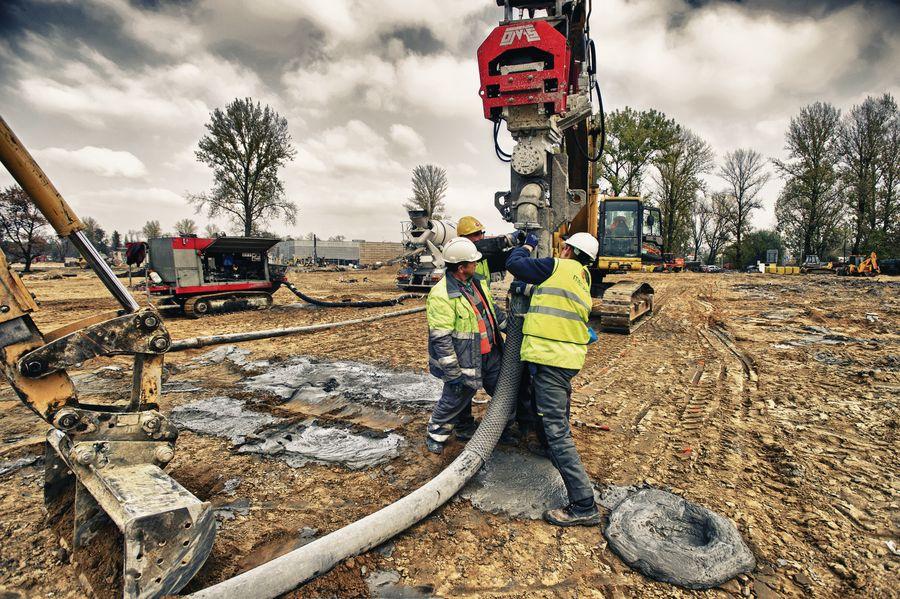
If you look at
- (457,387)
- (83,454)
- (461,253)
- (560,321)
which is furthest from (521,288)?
(83,454)

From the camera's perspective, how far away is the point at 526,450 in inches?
163

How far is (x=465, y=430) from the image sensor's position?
445cm

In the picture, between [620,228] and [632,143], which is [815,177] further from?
[620,228]

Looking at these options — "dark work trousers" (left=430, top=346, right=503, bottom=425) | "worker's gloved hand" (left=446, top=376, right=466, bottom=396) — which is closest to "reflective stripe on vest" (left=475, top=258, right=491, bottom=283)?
"dark work trousers" (left=430, top=346, right=503, bottom=425)

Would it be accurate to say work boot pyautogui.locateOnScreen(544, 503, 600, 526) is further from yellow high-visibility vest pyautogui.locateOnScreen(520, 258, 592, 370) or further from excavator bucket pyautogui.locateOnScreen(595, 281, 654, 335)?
excavator bucket pyautogui.locateOnScreen(595, 281, 654, 335)

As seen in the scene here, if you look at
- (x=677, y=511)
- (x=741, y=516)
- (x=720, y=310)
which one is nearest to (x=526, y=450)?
(x=677, y=511)

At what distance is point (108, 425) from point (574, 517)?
3.04m

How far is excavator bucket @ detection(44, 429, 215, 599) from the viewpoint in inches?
83.0

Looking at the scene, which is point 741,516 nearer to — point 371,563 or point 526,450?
point 526,450

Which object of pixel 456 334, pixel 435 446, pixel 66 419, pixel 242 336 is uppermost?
pixel 456 334

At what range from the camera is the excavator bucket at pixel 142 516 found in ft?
6.92

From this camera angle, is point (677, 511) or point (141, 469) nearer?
point (141, 469)

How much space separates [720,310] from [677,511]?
1150 cm

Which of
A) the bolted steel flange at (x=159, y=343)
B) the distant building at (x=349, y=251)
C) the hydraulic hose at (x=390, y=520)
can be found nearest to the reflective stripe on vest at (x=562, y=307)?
the hydraulic hose at (x=390, y=520)
